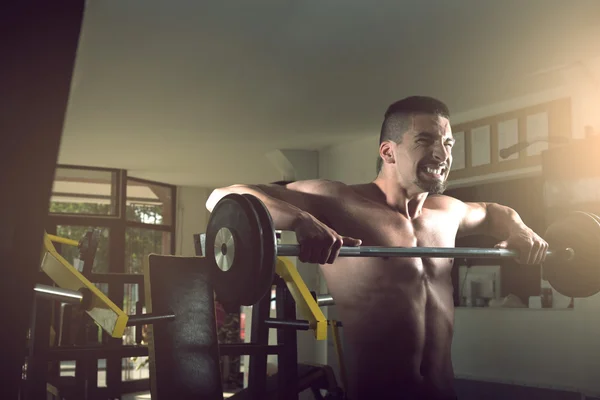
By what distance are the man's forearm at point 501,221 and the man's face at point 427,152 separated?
0.32 meters

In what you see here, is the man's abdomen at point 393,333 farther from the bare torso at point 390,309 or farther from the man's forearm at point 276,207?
the man's forearm at point 276,207

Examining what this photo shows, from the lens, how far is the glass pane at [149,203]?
8906 mm

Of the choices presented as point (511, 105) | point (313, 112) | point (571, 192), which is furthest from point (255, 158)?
point (571, 192)

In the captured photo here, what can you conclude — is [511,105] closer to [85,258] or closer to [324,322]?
[324,322]

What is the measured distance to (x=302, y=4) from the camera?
341cm

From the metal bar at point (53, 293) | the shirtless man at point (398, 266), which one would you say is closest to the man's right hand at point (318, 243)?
the shirtless man at point (398, 266)

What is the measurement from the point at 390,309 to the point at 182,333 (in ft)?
2.95

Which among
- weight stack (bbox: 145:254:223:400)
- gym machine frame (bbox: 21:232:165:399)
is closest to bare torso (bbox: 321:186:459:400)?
weight stack (bbox: 145:254:223:400)

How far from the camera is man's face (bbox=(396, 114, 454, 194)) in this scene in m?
2.01

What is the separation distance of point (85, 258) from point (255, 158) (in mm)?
3798

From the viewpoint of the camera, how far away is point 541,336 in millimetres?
4531

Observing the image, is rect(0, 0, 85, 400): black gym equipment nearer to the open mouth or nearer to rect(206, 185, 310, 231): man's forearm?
rect(206, 185, 310, 231): man's forearm

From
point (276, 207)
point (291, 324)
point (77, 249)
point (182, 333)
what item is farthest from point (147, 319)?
point (77, 249)

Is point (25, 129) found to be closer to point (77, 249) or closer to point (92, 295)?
point (92, 295)
